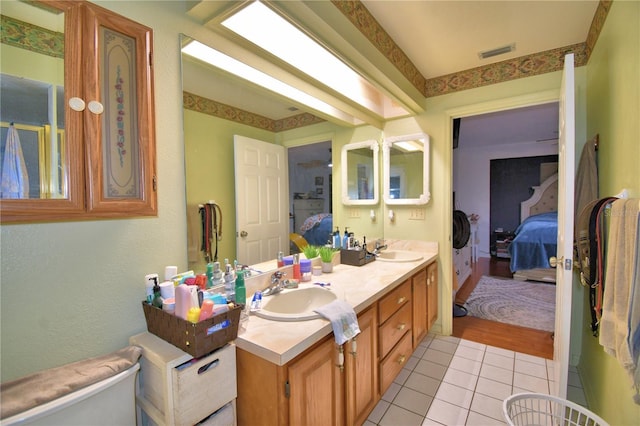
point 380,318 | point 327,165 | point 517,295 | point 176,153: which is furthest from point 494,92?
point 517,295

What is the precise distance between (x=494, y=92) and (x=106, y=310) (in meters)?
3.18

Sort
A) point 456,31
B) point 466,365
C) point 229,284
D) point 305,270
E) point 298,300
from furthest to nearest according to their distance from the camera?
1. point 466,365
2. point 456,31
3. point 305,270
4. point 298,300
5. point 229,284

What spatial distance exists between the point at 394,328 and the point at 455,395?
663 mm

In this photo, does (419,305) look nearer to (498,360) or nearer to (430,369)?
(430,369)

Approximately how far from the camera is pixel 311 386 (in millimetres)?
1172

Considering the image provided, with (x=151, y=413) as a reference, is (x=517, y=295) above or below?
below

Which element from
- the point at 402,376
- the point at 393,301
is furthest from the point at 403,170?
the point at 402,376

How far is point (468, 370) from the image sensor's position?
7.41 feet

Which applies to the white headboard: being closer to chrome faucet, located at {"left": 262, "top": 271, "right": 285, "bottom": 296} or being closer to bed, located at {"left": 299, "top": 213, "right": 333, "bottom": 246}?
bed, located at {"left": 299, "top": 213, "right": 333, "bottom": 246}

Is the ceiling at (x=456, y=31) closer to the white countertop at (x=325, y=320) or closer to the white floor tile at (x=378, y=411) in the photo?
the white countertop at (x=325, y=320)

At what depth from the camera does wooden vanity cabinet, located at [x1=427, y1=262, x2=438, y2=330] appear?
261 cm

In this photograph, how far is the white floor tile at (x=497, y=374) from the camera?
2131mm

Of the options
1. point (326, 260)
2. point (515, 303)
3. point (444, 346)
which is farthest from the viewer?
point (515, 303)

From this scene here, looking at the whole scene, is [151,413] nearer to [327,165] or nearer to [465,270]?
[327,165]
